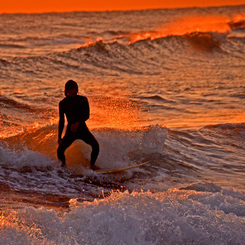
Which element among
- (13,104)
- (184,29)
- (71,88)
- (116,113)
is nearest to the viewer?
(71,88)

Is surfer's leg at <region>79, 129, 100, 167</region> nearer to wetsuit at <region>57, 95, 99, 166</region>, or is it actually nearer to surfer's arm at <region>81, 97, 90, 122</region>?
wetsuit at <region>57, 95, 99, 166</region>

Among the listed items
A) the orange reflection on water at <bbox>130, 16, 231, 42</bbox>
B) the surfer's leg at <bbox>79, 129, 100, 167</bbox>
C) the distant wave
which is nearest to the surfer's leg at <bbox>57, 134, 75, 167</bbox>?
the surfer's leg at <bbox>79, 129, 100, 167</bbox>

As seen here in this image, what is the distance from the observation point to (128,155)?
30.2 ft

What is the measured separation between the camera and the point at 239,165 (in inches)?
351

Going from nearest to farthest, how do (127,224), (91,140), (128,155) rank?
(127,224) → (91,140) → (128,155)

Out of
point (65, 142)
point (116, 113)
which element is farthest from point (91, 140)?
point (116, 113)

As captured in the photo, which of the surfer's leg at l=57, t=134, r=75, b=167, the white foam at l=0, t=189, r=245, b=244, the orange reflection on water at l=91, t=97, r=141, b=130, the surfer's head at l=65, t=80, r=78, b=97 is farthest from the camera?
the orange reflection on water at l=91, t=97, r=141, b=130

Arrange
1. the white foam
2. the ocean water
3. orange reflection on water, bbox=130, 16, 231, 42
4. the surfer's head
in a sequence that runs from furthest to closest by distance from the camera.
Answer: orange reflection on water, bbox=130, 16, 231, 42, the surfer's head, the ocean water, the white foam

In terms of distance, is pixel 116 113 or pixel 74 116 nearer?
pixel 74 116

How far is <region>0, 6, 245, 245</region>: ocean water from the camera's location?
16.6ft

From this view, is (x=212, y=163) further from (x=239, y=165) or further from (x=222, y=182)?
(x=222, y=182)

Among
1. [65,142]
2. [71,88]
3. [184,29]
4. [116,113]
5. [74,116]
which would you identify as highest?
[184,29]

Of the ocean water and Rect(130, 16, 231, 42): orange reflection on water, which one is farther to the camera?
Rect(130, 16, 231, 42): orange reflection on water

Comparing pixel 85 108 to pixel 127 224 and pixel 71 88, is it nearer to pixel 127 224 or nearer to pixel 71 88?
pixel 71 88
